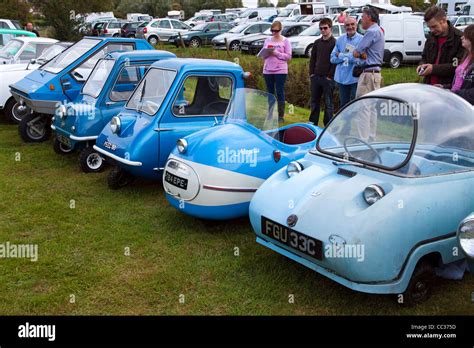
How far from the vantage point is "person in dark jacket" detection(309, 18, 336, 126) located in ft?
28.3

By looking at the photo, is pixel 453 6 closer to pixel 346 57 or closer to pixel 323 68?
pixel 323 68

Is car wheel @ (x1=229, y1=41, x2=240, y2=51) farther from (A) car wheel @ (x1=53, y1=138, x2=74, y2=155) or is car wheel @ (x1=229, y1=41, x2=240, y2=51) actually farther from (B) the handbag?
(B) the handbag

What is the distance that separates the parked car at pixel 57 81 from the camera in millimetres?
8688

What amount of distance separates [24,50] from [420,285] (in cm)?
1037

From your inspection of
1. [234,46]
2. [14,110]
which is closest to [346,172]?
[14,110]

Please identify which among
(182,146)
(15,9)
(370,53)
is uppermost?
(370,53)

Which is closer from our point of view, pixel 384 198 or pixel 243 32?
pixel 384 198

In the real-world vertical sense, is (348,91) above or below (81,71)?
above

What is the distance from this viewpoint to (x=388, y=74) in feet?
53.1

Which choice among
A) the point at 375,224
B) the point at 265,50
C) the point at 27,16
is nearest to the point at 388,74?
the point at 265,50

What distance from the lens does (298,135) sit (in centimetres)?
605

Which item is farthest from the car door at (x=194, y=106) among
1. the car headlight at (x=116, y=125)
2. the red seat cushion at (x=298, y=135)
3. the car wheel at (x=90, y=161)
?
the car wheel at (x=90, y=161)

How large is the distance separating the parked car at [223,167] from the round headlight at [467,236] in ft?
7.36

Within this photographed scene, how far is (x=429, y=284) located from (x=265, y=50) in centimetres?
621
